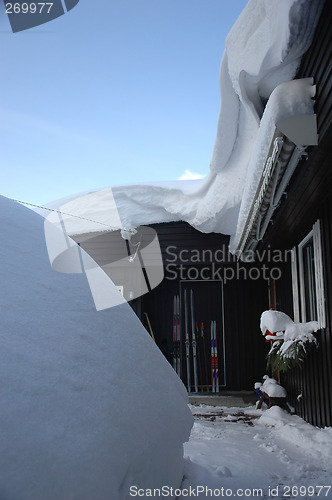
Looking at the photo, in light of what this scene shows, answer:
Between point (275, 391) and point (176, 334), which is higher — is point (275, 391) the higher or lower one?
the lower one

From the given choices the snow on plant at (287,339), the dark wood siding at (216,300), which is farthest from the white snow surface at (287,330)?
the dark wood siding at (216,300)

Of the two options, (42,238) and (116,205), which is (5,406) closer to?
(42,238)

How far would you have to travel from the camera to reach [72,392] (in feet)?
3.81

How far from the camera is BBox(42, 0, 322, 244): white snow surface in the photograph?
2.46m

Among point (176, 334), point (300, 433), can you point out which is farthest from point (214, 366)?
point (300, 433)

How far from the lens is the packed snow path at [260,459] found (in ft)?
7.47

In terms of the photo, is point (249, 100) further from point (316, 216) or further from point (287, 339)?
point (287, 339)

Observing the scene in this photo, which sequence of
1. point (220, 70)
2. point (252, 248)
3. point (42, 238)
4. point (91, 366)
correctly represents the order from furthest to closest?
point (252, 248)
point (220, 70)
point (42, 238)
point (91, 366)

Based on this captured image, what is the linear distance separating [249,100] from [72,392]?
105 inches

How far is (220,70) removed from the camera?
3412mm

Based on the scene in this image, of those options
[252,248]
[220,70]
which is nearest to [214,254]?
[252,248]

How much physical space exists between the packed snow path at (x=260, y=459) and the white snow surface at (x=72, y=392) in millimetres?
670

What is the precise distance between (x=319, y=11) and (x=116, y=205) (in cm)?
546

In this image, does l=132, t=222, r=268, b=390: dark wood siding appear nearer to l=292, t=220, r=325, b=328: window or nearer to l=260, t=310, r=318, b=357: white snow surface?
l=292, t=220, r=325, b=328: window
